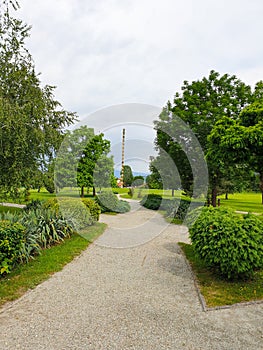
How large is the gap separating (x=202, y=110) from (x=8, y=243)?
32.1 ft

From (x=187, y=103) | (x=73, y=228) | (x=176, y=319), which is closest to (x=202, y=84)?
(x=187, y=103)

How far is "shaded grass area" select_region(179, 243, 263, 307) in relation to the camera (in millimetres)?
4150

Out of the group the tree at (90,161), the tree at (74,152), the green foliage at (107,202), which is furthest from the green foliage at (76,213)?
→ the tree at (90,161)

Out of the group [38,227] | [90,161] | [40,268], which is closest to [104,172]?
[90,161]

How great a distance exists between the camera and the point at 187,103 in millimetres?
12469

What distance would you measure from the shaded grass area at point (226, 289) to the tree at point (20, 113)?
6.14m

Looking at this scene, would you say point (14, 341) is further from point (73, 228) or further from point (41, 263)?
point (73, 228)

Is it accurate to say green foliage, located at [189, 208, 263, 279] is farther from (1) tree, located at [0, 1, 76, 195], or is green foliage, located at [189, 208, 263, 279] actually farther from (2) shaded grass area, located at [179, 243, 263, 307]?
(1) tree, located at [0, 1, 76, 195]

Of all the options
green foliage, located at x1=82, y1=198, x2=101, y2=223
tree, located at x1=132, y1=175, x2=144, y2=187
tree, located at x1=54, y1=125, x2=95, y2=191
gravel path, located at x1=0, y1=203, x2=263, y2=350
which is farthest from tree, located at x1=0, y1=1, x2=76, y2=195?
tree, located at x1=132, y1=175, x2=144, y2=187

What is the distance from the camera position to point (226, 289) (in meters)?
4.55

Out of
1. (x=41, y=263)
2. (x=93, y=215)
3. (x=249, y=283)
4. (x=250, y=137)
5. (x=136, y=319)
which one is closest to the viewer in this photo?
(x=136, y=319)

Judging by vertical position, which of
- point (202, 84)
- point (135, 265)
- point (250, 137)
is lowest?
point (135, 265)

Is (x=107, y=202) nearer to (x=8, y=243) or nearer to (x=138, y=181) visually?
(x=8, y=243)

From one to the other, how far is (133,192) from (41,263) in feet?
71.8
